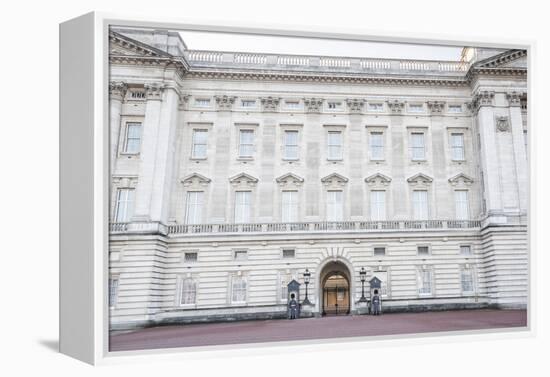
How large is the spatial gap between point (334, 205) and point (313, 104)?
3.13 metres

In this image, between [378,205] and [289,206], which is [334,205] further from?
[378,205]

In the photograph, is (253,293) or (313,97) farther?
(313,97)

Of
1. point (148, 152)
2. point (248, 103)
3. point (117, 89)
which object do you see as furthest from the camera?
point (248, 103)

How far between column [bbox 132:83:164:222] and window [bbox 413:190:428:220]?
7.73 m

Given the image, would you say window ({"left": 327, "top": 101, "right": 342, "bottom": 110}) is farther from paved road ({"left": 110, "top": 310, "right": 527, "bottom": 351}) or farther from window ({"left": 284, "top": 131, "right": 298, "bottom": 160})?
paved road ({"left": 110, "top": 310, "right": 527, "bottom": 351})

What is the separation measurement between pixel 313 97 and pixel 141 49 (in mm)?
5378

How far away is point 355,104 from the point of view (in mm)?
21609

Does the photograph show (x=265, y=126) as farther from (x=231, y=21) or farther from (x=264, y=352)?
(x=264, y=352)

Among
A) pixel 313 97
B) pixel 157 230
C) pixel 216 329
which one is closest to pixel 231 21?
pixel 313 97

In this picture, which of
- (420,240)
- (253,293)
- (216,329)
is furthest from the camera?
(420,240)

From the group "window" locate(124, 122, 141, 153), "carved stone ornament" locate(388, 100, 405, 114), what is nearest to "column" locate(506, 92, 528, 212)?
"carved stone ornament" locate(388, 100, 405, 114)

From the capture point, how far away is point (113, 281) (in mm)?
17203

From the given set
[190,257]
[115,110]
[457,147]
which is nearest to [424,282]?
[457,147]

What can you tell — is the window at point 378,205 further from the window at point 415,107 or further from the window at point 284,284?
the window at point 284,284
